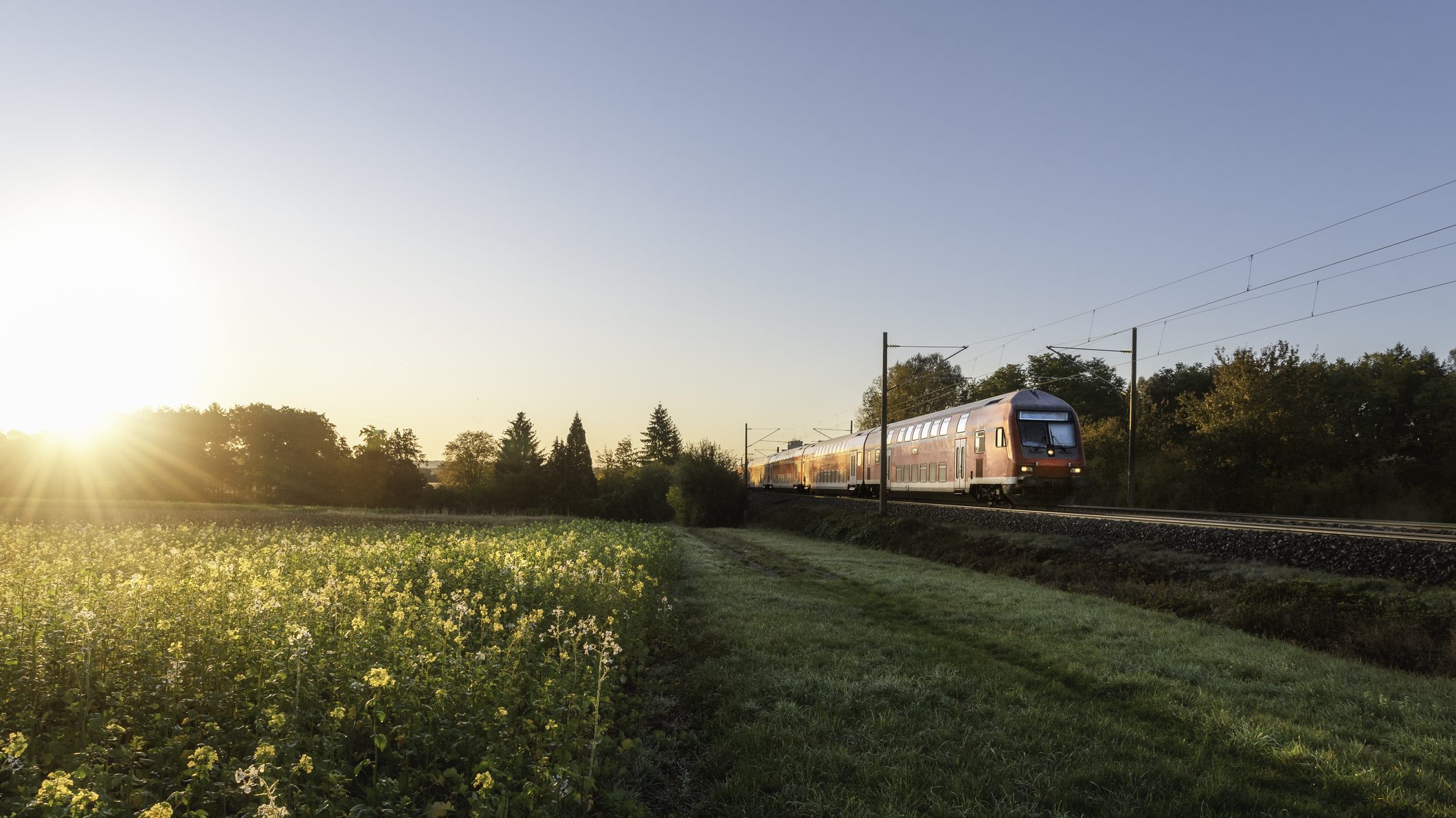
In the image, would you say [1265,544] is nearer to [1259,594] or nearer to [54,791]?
[1259,594]

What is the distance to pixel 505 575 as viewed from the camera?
931 centimetres

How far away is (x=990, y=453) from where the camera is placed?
2747 cm

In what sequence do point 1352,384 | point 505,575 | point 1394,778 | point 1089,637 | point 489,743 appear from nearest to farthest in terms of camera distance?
point 489,743 < point 1394,778 < point 505,575 < point 1089,637 < point 1352,384

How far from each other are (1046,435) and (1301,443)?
17308 millimetres

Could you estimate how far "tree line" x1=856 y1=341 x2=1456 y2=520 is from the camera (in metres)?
34.3

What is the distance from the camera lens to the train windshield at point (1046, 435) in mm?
25906

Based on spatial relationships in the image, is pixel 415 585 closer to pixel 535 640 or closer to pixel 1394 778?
pixel 535 640

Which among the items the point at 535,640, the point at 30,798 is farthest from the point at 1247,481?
the point at 30,798

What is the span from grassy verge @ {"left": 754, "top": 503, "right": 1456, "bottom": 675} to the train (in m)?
5.53

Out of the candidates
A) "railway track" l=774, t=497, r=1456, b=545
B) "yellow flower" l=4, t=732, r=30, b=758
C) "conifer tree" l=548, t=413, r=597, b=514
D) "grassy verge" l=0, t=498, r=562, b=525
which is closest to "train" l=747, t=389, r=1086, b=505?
"railway track" l=774, t=497, r=1456, b=545

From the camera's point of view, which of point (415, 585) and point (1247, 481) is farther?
point (1247, 481)

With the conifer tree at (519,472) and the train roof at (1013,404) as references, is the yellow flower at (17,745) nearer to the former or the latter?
the train roof at (1013,404)

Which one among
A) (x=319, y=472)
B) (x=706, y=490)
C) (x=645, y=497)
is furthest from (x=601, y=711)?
(x=319, y=472)

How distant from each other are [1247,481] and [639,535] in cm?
2889
